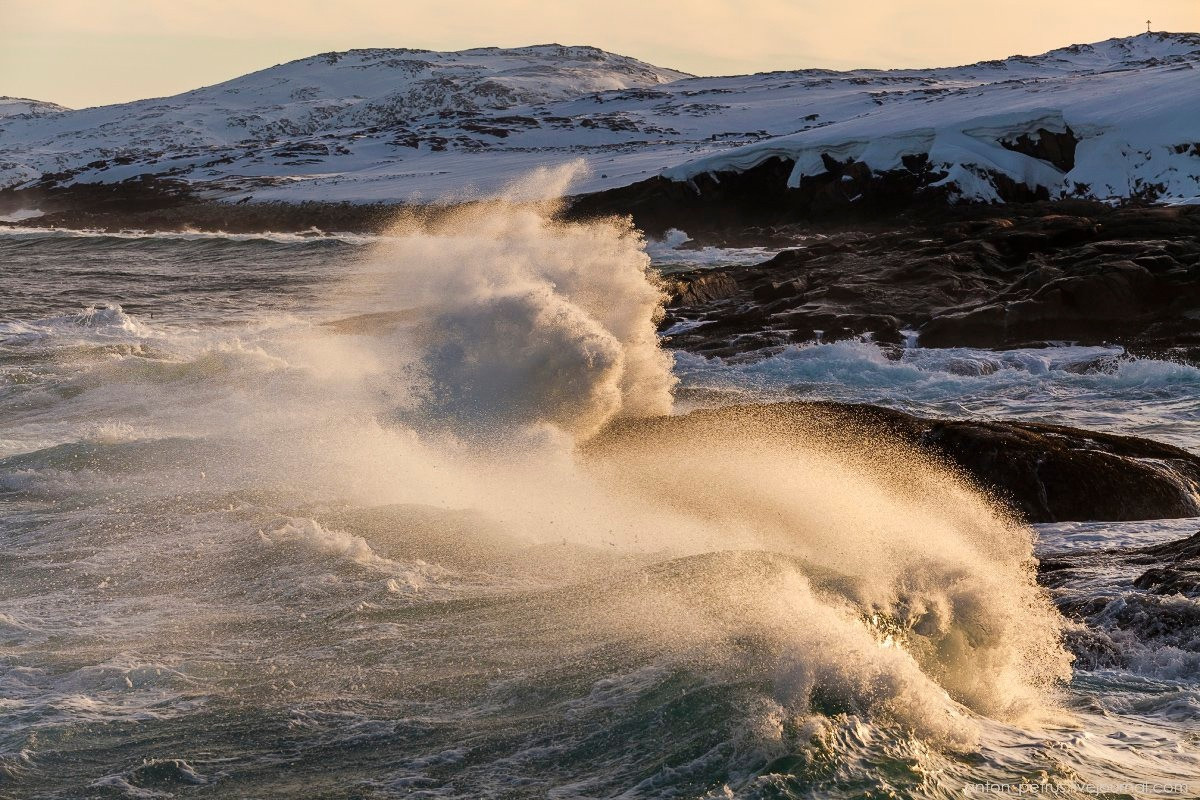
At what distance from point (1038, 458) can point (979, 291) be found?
624 inches

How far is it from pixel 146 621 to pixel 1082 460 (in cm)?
918

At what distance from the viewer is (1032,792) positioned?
6438 millimetres

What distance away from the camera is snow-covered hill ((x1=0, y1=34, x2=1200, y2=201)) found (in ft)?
170

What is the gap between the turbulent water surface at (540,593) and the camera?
6.91 m

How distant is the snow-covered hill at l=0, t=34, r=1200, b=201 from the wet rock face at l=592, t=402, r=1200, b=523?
124ft

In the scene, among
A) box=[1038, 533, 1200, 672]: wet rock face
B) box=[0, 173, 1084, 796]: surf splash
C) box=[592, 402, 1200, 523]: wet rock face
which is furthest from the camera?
box=[592, 402, 1200, 523]: wet rock face

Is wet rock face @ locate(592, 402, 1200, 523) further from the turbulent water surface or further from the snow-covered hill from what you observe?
the snow-covered hill

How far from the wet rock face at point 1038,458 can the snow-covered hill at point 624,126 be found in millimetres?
37849

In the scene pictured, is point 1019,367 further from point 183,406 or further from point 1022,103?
point 1022,103

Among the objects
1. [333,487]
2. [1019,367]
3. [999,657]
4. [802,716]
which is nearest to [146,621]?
[333,487]

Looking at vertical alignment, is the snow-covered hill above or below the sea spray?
above

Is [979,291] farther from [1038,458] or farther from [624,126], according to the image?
[624,126]

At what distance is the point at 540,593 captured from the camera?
980cm

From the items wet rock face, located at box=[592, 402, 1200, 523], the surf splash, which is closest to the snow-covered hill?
the surf splash
